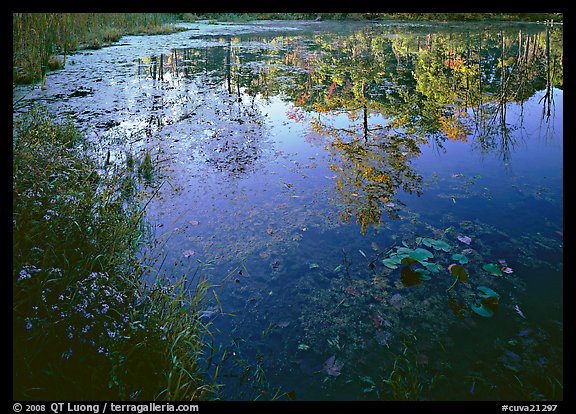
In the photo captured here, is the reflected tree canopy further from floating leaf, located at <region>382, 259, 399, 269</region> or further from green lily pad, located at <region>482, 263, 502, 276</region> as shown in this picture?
green lily pad, located at <region>482, 263, 502, 276</region>

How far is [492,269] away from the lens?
2.78 meters

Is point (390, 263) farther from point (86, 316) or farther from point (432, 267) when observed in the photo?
point (86, 316)

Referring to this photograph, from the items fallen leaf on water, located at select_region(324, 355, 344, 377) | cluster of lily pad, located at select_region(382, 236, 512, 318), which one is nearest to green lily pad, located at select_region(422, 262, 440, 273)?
cluster of lily pad, located at select_region(382, 236, 512, 318)

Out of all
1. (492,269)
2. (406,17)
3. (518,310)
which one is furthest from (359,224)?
(406,17)

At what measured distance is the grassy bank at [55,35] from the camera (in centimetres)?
753

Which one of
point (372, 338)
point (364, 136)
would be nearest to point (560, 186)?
point (364, 136)

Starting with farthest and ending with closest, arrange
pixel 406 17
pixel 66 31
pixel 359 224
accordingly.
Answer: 1. pixel 406 17
2. pixel 66 31
3. pixel 359 224

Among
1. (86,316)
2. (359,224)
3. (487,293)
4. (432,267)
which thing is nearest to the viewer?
(86,316)

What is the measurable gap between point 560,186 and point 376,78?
6266mm

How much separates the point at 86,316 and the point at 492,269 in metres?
2.75

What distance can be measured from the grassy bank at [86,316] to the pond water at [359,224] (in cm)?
27

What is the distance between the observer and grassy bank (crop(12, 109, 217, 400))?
1724mm

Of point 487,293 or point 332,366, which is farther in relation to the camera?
point 487,293

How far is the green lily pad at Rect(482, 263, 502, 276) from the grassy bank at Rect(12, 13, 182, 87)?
24.6 feet
